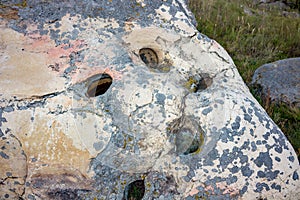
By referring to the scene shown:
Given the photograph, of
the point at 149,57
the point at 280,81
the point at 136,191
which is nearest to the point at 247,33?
the point at 280,81

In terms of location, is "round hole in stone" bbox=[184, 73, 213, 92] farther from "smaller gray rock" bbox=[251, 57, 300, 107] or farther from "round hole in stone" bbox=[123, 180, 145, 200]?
"smaller gray rock" bbox=[251, 57, 300, 107]

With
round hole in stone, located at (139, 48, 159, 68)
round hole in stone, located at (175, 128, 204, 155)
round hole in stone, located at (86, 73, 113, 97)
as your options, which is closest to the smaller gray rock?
round hole in stone, located at (139, 48, 159, 68)

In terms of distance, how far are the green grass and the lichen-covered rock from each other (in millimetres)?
1911

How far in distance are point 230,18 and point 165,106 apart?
14.0ft

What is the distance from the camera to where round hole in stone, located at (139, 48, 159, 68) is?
2488 millimetres

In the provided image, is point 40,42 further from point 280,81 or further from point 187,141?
point 280,81

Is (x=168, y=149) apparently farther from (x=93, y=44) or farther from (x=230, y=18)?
(x=230, y=18)

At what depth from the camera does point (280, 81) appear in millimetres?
4148

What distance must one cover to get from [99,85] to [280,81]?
2553 millimetres

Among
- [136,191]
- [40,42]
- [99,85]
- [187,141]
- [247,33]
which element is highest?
[40,42]

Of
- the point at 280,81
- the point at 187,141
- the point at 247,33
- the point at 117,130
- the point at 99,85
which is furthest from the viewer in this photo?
the point at 247,33

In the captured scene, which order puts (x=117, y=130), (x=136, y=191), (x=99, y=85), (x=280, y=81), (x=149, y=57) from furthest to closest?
(x=280, y=81), (x=136, y=191), (x=149, y=57), (x=99, y=85), (x=117, y=130)

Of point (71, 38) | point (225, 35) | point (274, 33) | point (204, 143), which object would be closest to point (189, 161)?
point (204, 143)

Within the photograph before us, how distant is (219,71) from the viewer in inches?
98.7
